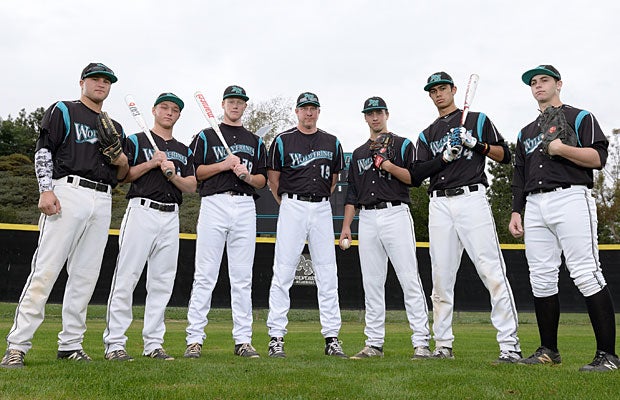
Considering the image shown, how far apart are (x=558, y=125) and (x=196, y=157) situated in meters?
3.47

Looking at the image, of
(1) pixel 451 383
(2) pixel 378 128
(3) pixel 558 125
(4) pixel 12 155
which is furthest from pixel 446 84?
(4) pixel 12 155

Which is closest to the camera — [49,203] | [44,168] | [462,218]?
[49,203]

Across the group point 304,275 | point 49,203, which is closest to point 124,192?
point 304,275

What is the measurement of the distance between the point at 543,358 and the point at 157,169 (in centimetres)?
388

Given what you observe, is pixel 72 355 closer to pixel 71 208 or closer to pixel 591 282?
pixel 71 208

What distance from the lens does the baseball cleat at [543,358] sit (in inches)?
191

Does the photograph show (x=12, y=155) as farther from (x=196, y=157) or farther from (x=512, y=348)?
(x=512, y=348)

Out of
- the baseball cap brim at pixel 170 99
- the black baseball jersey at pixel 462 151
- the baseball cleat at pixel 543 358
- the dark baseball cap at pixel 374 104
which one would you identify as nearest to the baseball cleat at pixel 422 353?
the baseball cleat at pixel 543 358

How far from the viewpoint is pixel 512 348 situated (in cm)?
501

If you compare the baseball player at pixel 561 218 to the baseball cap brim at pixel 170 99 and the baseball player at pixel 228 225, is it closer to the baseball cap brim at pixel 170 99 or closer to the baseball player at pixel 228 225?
the baseball player at pixel 228 225

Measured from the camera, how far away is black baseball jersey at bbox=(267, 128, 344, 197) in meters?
5.95

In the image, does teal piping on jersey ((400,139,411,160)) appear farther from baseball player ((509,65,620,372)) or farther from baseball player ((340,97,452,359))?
baseball player ((509,65,620,372))

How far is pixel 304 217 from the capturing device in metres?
5.86

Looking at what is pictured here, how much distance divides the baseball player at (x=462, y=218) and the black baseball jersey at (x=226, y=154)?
1.69 m
